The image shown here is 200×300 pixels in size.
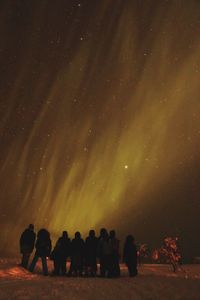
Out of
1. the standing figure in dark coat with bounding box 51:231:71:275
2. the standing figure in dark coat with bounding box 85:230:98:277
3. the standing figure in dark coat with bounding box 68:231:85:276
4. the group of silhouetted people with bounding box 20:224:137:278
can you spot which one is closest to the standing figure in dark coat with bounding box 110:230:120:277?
the group of silhouetted people with bounding box 20:224:137:278

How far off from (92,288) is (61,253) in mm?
3257

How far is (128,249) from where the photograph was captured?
16641 mm

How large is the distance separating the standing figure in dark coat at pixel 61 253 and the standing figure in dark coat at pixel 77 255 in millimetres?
187

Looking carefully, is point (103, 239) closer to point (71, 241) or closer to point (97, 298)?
point (71, 241)

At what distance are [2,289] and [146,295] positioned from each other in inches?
149

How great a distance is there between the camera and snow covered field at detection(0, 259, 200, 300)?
38.1 feet

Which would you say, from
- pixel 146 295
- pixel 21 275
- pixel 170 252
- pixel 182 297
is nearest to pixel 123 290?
pixel 146 295

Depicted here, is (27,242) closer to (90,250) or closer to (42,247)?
(42,247)

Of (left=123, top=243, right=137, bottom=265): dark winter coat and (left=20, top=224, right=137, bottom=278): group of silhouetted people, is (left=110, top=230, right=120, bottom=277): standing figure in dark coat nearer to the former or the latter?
(left=20, top=224, right=137, bottom=278): group of silhouetted people

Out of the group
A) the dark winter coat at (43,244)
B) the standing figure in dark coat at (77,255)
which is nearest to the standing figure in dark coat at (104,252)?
the standing figure in dark coat at (77,255)

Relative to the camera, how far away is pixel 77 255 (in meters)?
15.7

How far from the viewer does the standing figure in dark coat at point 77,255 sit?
15.8 m

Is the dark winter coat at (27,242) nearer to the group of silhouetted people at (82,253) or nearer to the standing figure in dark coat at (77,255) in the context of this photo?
the group of silhouetted people at (82,253)

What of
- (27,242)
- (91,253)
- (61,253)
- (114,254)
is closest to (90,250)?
(91,253)
